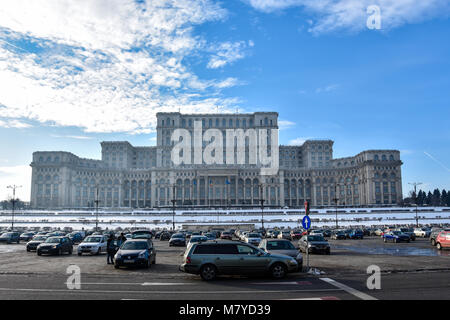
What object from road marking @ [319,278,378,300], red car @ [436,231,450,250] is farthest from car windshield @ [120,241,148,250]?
red car @ [436,231,450,250]

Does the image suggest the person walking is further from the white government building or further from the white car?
the white government building

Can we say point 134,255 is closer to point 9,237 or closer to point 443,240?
point 443,240

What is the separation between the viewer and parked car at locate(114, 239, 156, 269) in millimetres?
19766

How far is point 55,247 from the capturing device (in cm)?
2822

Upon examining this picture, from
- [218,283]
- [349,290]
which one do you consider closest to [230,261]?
[218,283]

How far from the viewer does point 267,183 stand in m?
147

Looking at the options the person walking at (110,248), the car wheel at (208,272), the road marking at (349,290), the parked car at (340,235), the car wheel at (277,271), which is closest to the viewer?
the road marking at (349,290)

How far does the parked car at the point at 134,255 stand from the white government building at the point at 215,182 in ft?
379

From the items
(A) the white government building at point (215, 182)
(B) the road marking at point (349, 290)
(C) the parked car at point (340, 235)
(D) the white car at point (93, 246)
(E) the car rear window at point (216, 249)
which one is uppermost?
(A) the white government building at point (215, 182)

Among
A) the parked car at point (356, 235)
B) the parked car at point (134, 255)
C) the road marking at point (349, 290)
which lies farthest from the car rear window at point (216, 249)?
the parked car at point (356, 235)

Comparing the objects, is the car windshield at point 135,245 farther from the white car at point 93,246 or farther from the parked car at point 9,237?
the parked car at point 9,237

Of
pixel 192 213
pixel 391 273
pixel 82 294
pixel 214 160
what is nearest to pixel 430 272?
pixel 391 273

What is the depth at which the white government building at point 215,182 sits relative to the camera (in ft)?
461

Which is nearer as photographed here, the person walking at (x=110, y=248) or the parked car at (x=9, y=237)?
the person walking at (x=110, y=248)
